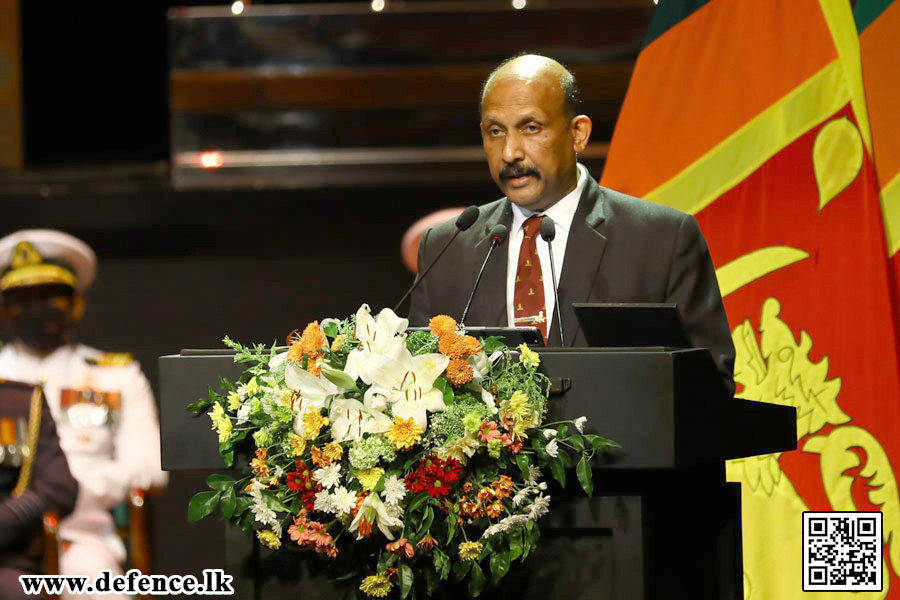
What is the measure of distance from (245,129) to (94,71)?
0.68m

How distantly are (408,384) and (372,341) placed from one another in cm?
8

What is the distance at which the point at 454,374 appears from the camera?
165 cm

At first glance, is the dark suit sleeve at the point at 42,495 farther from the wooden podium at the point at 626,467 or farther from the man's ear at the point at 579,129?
the man's ear at the point at 579,129

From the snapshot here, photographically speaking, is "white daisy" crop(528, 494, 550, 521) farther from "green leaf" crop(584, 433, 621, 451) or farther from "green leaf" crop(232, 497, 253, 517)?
"green leaf" crop(232, 497, 253, 517)

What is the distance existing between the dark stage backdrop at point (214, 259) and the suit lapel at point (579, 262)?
2.49 meters

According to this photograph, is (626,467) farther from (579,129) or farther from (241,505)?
(579,129)

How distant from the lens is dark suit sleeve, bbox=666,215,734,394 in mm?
2189

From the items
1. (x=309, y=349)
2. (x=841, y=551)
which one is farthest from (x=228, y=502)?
(x=841, y=551)

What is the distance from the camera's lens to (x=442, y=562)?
165 centimetres

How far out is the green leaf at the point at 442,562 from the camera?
1.65m

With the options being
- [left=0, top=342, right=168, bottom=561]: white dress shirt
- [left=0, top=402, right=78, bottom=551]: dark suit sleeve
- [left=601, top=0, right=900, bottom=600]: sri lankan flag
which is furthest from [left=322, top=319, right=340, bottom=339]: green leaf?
[left=0, top=342, right=168, bottom=561]: white dress shirt

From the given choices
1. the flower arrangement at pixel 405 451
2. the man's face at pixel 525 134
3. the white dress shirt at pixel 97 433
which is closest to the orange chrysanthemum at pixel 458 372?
the flower arrangement at pixel 405 451

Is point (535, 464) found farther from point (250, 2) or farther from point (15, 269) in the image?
point (250, 2)

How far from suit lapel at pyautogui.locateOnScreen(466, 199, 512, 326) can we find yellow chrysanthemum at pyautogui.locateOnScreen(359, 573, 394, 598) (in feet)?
2.34
